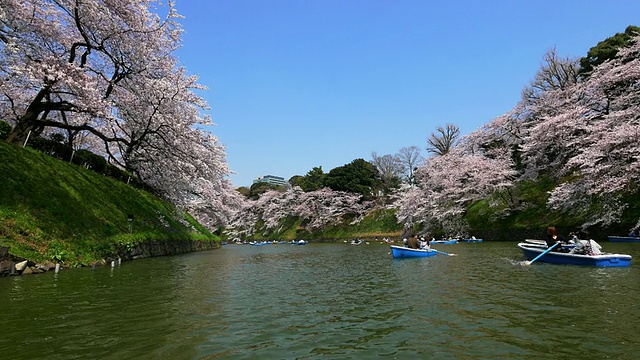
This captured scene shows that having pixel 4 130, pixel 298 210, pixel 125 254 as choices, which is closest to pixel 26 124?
pixel 4 130

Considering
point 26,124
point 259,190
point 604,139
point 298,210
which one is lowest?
point 604,139

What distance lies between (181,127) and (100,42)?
249 inches

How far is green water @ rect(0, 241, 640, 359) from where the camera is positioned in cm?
615

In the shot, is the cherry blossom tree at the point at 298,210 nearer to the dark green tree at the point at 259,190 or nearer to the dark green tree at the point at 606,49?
the dark green tree at the point at 259,190

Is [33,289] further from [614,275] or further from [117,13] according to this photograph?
[614,275]

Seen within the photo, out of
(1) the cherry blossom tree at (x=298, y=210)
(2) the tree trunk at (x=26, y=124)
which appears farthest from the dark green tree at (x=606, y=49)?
(2) the tree trunk at (x=26, y=124)

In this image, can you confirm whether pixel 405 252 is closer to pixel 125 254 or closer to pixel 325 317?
pixel 325 317

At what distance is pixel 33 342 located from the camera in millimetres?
6426

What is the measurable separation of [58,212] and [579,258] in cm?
2462

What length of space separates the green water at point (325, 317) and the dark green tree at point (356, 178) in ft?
207

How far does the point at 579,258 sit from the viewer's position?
649 inches

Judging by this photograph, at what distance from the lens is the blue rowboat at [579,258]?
1556cm

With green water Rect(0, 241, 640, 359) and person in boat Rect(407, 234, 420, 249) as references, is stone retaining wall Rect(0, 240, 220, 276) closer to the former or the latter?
green water Rect(0, 241, 640, 359)

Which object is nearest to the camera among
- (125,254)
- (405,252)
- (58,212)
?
(58,212)
